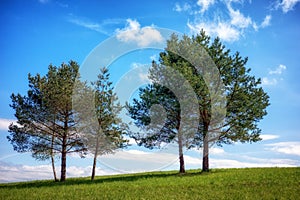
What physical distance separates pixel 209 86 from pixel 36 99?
17482 mm

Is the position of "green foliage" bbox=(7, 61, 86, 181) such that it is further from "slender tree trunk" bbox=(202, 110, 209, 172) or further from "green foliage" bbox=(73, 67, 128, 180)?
"slender tree trunk" bbox=(202, 110, 209, 172)

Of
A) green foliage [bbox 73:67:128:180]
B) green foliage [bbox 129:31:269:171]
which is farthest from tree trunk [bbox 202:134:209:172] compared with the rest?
green foliage [bbox 73:67:128:180]

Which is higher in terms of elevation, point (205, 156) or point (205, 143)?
point (205, 143)

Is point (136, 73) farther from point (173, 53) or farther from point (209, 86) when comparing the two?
point (209, 86)

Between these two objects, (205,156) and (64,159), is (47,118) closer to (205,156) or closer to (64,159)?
(64,159)

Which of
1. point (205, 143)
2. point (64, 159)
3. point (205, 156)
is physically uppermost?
point (205, 143)

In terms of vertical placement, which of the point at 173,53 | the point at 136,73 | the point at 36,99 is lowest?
the point at 36,99

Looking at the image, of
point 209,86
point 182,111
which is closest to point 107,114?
point 182,111

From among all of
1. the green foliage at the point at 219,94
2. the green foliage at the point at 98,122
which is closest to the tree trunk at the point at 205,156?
the green foliage at the point at 219,94

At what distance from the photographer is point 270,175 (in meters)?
22.5

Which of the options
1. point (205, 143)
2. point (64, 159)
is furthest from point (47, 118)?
point (205, 143)

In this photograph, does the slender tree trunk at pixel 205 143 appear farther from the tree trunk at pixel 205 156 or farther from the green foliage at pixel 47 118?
the green foliage at pixel 47 118

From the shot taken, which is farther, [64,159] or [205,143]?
[64,159]

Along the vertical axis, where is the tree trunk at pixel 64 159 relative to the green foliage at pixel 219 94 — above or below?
below
